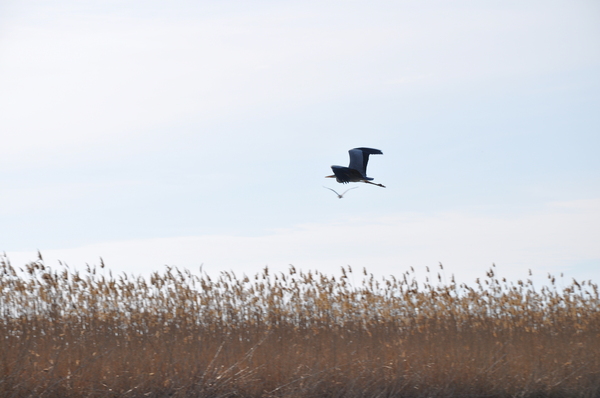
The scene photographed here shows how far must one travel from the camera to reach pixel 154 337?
7055 mm

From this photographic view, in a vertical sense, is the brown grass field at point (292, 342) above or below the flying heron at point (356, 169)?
below

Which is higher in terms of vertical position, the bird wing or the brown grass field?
the bird wing

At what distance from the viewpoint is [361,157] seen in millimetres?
7094

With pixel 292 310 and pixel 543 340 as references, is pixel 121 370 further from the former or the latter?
pixel 543 340

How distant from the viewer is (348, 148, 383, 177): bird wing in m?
7.05

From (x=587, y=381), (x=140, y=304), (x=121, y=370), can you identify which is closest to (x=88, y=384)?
(x=121, y=370)

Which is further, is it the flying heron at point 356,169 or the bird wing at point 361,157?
the bird wing at point 361,157

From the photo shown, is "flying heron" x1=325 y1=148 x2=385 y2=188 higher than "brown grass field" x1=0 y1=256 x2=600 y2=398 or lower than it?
higher

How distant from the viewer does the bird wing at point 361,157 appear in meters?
7.05

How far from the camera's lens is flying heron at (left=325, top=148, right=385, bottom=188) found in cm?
663

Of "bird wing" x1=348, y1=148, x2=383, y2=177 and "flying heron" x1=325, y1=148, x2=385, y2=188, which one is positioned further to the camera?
"bird wing" x1=348, y1=148, x2=383, y2=177

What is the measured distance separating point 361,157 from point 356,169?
8.3 inches

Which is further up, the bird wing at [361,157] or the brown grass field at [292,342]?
the bird wing at [361,157]

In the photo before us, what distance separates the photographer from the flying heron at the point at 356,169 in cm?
663
